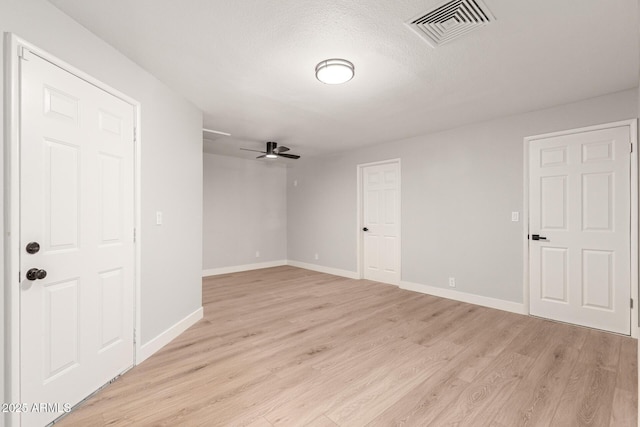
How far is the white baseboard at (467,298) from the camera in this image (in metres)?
3.68

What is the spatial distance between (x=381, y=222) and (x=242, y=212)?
3188mm

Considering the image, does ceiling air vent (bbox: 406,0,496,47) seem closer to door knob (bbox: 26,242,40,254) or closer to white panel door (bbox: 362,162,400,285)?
door knob (bbox: 26,242,40,254)

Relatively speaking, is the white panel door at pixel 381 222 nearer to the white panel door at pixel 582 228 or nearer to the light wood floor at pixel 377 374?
the light wood floor at pixel 377 374

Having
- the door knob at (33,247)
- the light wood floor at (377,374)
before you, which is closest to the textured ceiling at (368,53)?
the door knob at (33,247)

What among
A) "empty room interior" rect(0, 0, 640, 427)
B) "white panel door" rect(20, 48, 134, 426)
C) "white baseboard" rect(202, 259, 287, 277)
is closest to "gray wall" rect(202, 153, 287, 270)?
"white baseboard" rect(202, 259, 287, 277)

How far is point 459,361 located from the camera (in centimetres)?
246

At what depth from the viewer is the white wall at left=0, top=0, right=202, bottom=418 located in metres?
1.71

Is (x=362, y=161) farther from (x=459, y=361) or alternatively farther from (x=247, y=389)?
(x=247, y=389)

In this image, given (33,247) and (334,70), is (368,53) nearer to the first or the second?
(334,70)

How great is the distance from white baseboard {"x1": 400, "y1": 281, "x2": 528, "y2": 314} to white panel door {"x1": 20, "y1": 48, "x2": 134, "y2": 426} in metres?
3.95

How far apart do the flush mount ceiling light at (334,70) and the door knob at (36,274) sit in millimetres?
2366

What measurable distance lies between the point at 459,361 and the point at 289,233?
5245mm

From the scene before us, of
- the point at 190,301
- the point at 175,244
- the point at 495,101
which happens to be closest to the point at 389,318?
the point at 190,301

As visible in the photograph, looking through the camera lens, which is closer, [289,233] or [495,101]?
[495,101]
